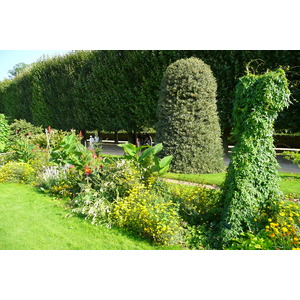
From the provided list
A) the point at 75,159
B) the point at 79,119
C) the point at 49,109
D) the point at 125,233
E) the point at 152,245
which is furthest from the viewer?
the point at 49,109

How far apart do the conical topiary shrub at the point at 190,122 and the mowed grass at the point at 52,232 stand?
3.83 metres

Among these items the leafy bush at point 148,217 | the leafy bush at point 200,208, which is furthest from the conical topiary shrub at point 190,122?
the leafy bush at point 148,217

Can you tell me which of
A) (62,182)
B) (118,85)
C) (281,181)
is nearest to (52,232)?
(62,182)

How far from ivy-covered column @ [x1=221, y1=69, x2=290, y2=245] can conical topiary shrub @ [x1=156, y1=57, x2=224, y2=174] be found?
3.86 metres

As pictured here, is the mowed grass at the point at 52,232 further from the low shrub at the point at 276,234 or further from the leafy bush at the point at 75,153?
the low shrub at the point at 276,234

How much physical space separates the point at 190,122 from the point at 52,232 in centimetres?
501

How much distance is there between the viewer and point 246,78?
3812 millimetres

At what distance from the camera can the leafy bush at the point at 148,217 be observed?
3857 millimetres

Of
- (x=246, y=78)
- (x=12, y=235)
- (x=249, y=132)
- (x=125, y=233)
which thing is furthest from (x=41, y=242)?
(x=246, y=78)

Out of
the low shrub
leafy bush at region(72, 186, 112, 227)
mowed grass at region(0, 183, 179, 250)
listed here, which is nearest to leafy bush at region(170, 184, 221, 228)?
the low shrub

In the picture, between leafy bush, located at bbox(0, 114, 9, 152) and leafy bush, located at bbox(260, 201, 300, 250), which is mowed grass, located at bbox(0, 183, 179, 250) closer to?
leafy bush, located at bbox(260, 201, 300, 250)

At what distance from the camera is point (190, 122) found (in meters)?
7.82

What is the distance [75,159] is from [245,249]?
13.6 feet

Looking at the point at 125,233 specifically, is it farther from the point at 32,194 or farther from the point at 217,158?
the point at 217,158
